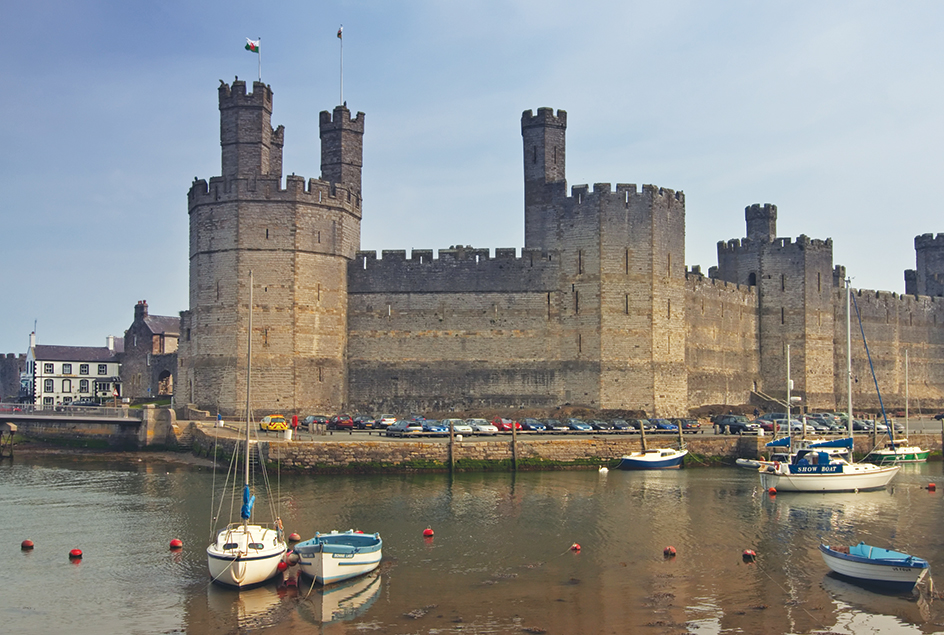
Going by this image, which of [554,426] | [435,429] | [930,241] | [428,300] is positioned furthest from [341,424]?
[930,241]

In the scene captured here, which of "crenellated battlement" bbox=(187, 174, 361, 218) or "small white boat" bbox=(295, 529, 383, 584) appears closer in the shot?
"small white boat" bbox=(295, 529, 383, 584)

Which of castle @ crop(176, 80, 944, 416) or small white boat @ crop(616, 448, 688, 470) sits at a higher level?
castle @ crop(176, 80, 944, 416)

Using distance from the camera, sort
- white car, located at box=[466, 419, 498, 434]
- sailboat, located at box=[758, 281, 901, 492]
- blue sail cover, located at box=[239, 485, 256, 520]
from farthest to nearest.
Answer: white car, located at box=[466, 419, 498, 434], sailboat, located at box=[758, 281, 901, 492], blue sail cover, located at box=[239, 485, 256, 520]

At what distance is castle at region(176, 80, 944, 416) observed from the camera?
42.8m

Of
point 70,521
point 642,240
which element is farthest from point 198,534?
point 642,240

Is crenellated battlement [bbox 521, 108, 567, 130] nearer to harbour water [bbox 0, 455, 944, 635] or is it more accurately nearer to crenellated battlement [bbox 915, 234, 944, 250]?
harbour water [bbox 0, 455, 944, 635]

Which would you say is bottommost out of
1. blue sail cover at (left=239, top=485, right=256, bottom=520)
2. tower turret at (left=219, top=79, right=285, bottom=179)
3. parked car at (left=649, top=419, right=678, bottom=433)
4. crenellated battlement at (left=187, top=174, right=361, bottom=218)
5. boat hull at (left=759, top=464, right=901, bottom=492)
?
boat hull at (left=759, top=464, right=901, bottom=492)

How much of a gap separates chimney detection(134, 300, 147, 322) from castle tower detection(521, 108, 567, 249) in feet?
102

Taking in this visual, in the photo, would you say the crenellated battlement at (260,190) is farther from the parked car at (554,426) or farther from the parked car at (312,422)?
the parked car at (554,426)

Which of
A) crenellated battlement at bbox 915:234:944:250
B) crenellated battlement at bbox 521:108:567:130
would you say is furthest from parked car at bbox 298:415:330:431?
crenellated battlement at bbox 915:234:944:250

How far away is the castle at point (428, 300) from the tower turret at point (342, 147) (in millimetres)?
89

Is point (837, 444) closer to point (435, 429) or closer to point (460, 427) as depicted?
point (460, 427)

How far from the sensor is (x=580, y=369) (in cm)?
→ 4538

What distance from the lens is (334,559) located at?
19.0 metres
